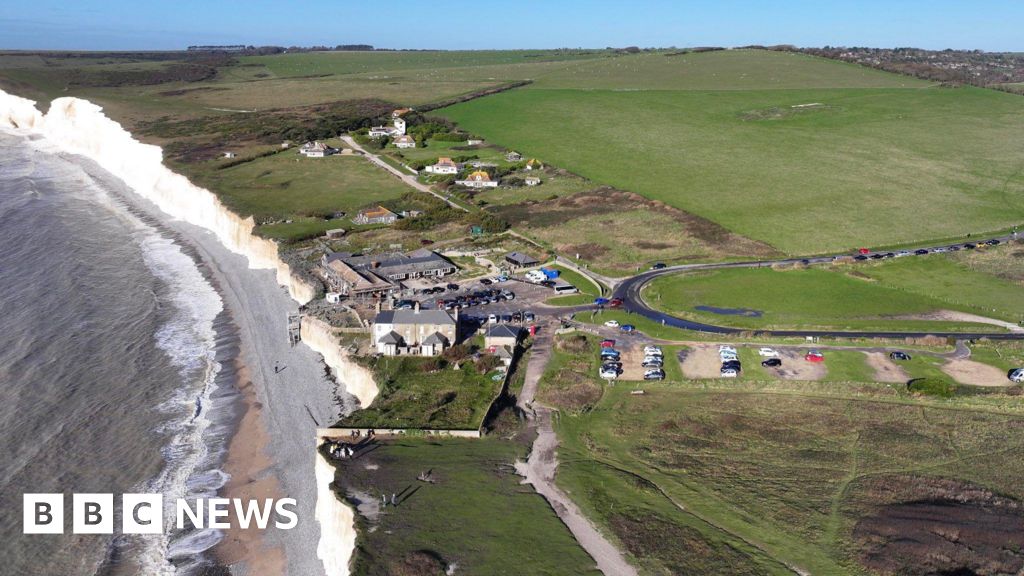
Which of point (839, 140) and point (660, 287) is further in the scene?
point (839, 140)

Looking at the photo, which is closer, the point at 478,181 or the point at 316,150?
the point at 478,181

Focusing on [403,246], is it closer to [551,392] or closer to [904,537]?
[551,392]

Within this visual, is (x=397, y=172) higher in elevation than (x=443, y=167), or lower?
lower

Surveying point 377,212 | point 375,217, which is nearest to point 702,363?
point 375,217

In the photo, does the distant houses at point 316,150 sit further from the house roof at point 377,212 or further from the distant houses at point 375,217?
the distant houses at point 375,217

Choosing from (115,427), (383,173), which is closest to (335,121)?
(383,173)

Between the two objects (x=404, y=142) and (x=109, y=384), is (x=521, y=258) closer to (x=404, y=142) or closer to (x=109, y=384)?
(x=109, y=384)

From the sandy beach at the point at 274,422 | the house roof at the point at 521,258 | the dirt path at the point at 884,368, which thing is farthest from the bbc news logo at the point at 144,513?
the house roof at the point at 521,258
